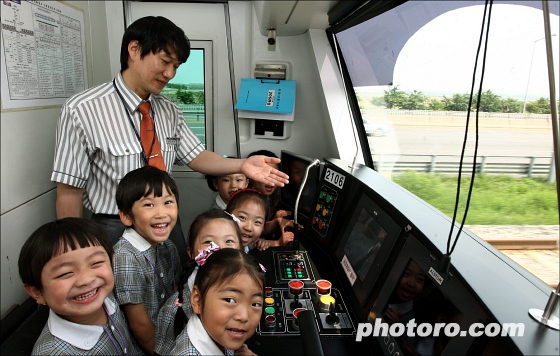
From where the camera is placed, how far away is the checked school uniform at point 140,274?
1312 mm

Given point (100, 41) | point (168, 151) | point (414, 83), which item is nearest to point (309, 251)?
point (168, 151)

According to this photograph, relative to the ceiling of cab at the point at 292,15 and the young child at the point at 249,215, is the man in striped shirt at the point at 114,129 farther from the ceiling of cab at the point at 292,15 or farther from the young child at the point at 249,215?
the ceiling of cab at the point at 292,15

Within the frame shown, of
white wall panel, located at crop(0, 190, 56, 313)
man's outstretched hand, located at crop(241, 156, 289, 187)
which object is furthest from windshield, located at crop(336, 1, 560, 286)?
white wall panel, located at crop(0, 190, 56, 313)

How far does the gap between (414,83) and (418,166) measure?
1.62 ft

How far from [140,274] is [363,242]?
0.87 metres

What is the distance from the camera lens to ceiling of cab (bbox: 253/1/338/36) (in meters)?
1.49

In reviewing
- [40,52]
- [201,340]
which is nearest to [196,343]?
[201,340]

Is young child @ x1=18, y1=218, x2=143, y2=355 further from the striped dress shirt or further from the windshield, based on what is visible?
the windshield

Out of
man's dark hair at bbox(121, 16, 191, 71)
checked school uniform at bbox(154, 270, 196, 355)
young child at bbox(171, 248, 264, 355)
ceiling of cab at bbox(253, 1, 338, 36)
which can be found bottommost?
checked school uniform at bbox(154, 270, 196, 355)

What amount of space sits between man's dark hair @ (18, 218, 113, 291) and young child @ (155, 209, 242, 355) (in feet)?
1.11

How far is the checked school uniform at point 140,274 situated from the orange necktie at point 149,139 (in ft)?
1.50

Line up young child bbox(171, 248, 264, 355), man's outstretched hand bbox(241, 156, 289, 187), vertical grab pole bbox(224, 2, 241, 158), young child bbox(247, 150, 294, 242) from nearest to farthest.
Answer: young child bbox(171, 248, 264, 355)
man's outstretched hand bbox(241, 156, 289, 187)
young child bbox(247, 150, 294, 242)
vertical grab pole bbox(224, 2, 241, 158)

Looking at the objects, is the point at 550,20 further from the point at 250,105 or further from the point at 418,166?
the point at 250,105

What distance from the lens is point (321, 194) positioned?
2.00 m
